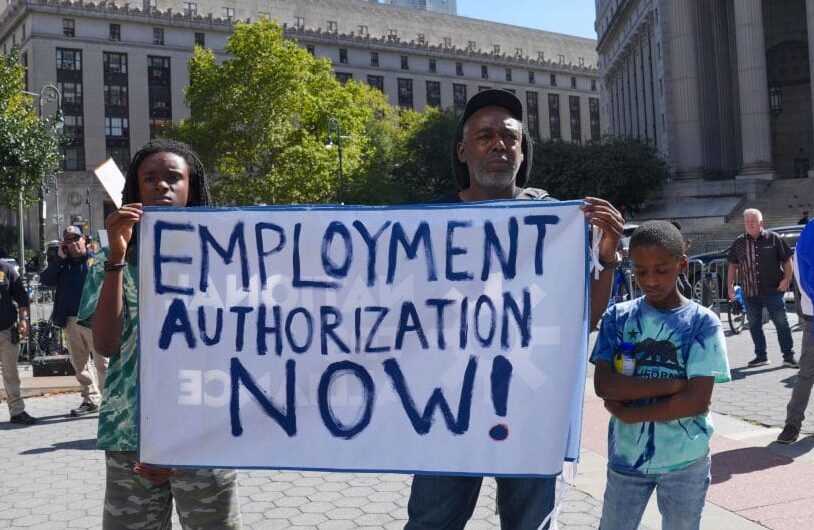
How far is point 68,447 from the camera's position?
784 cm

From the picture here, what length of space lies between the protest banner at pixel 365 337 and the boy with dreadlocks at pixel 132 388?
0.07 m

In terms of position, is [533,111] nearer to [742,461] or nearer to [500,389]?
[742,461]

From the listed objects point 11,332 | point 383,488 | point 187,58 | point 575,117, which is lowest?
point 383,488

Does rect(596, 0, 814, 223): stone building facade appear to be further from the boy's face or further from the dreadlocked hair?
the dreadlocked hair

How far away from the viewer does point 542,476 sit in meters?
2.93

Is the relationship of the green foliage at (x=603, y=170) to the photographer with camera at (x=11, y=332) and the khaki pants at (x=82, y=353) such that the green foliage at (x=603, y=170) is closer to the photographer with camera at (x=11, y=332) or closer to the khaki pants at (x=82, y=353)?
the khaki pants at (x=82, y=353)

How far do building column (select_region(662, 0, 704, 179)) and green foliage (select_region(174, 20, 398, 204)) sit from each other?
62.7 ft

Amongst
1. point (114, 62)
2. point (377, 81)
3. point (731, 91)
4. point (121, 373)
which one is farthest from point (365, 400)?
point (377, 81)

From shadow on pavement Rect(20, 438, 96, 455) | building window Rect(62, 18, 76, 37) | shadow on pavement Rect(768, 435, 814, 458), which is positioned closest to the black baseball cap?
shadow on pavement Rect(768, 435, 814, 458)

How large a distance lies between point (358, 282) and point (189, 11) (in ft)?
290

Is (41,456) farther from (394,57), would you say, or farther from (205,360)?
(394,57)

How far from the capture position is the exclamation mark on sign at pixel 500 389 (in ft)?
9.80

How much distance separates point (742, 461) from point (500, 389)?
398cm

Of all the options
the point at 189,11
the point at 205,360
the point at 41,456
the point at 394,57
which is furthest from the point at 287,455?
the point at 394,57
